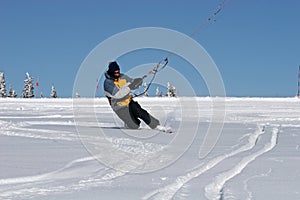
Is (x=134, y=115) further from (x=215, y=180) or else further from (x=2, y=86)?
(x=2, y=86)

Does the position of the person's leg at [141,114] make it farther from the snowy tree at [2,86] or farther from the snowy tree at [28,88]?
the snowy tree at [28,88]

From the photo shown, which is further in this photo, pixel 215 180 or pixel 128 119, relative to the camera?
pixel 128 119

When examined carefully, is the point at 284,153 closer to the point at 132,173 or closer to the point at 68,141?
the point at 132,173

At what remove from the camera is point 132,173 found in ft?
18.1

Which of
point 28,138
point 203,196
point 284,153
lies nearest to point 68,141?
point 28,138

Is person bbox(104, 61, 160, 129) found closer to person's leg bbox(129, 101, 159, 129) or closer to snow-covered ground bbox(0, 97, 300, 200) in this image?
person's leg bbox(129, 101, 159, 129)

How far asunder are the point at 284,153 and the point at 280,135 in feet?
11.1

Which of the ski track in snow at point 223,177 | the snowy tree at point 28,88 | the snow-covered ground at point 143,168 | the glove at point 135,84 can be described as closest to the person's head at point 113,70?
the glove at point 135,84

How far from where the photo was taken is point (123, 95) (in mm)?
11445

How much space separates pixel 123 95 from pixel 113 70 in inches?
28.3

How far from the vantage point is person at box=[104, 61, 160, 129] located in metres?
11.4

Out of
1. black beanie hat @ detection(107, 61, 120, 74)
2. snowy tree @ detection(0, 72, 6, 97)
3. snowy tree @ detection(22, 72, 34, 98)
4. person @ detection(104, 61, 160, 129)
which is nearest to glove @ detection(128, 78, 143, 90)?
person @ detection(104, 61, 160, 129)

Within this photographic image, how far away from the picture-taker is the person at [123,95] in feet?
37.5

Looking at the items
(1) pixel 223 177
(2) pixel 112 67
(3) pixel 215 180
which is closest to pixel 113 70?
(2) pixel 112 67
